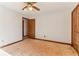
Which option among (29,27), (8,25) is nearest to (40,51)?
(8,25)

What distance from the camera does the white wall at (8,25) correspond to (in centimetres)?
393

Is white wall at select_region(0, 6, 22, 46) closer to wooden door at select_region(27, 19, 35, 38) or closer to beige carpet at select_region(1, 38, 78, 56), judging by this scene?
beige carpet at select_region(1, 38, 78, 56)

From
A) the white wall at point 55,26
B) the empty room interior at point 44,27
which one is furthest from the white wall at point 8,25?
the white wall at point 55,26

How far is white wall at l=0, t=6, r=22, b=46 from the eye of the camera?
3926mm

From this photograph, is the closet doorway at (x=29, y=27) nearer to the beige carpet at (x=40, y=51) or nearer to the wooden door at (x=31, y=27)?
the wooden door at (x=31, y=27)

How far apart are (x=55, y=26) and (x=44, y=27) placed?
877mm

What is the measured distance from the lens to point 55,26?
5340mm

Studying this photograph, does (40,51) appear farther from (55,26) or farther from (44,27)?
(44,27)

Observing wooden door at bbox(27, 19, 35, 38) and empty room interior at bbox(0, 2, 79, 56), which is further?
wooden door at bbox(27, 19, 35, 38)

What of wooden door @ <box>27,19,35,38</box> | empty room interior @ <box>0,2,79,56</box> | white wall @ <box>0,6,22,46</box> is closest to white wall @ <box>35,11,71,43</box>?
empty room interior @ <box>0,2,79,56</box>

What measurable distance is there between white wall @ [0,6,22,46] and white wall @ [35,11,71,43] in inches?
65.6

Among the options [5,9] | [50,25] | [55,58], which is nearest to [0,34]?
[5,9]

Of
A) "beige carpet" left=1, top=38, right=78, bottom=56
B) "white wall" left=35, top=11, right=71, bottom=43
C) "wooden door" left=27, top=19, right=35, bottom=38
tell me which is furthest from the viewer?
"wooden door" left=27, top=19, right=35, bottom=38

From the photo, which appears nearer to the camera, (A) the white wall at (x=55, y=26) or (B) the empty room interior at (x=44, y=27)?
(B) the empty room interior at (x=44, y=27)
